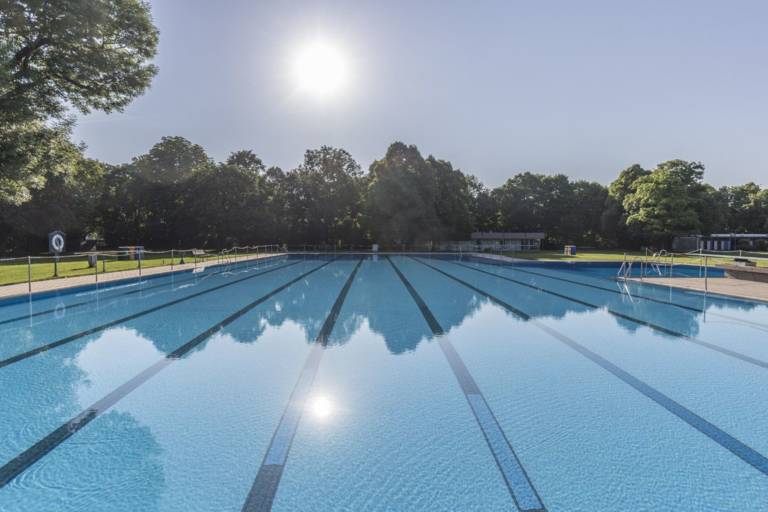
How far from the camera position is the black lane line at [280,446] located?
207cm

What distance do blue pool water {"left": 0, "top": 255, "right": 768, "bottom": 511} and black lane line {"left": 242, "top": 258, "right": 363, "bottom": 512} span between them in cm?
1

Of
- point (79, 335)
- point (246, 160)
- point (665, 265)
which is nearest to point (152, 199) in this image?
point (246, 160)

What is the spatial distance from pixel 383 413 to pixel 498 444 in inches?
36.7

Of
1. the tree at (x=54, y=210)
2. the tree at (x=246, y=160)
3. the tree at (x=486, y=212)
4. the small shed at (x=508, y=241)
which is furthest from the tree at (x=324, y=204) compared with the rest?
the tree at (x=486, y=212)

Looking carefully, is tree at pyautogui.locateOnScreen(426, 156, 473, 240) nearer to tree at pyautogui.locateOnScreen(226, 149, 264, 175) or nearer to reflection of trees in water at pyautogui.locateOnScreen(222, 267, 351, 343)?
tree at pyautogui.locateOnScreen(226, 149, 264, 175)

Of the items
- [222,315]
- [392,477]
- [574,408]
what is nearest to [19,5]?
[222,315]

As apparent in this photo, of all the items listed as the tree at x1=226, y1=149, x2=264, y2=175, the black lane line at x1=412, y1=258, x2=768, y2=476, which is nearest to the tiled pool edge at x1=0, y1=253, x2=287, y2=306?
the black lane line at x1=412, y1=258, x2=768, y2=476

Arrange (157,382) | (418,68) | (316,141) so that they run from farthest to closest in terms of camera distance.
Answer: (316,141), (418,68), (157,382)

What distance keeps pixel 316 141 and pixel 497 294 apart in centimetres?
3073

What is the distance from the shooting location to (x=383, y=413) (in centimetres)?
320

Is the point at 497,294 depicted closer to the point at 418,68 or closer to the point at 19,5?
the point at 418,68

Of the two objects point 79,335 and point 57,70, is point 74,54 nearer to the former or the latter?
point 57,70

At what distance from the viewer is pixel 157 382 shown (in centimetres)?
398

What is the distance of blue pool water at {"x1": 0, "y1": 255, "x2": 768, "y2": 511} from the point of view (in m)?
2.16
